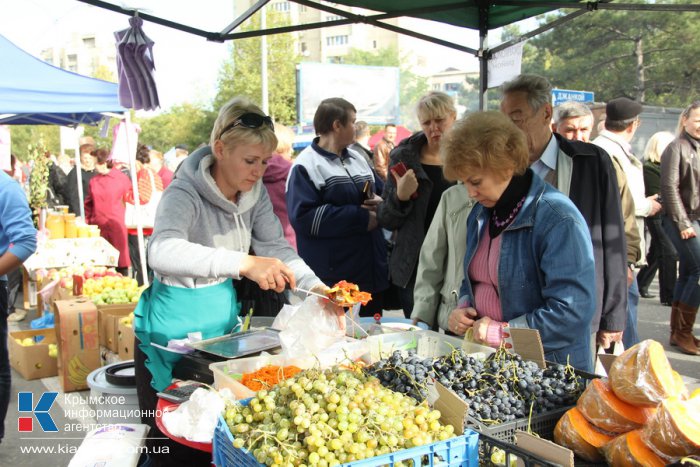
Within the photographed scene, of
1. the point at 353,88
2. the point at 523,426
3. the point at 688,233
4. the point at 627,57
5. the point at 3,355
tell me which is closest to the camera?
the point at 523,426

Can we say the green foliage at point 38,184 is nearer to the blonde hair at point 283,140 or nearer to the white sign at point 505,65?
the blonde hair at point 283,140

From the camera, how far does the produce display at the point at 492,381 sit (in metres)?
1.57

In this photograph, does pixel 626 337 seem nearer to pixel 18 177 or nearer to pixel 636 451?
pixel 636 451

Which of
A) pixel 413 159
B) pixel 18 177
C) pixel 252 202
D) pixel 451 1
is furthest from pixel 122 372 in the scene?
pixel 18 177

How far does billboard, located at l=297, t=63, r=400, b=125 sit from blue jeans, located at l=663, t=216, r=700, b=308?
24.3 meters

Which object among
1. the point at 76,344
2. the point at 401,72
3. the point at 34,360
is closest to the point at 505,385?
the point at 76,344

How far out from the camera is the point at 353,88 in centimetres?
3161

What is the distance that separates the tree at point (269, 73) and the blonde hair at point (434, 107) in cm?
3814

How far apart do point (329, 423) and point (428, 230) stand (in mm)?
1955

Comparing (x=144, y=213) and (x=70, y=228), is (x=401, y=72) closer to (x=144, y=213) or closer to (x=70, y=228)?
(x=144, y=213)

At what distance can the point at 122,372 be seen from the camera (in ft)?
10.9

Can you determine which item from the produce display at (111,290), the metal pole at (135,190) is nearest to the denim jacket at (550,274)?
the produce display at (111,290)

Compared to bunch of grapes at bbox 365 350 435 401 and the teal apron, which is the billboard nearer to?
the teal apron

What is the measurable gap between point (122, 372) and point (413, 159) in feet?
6.65
